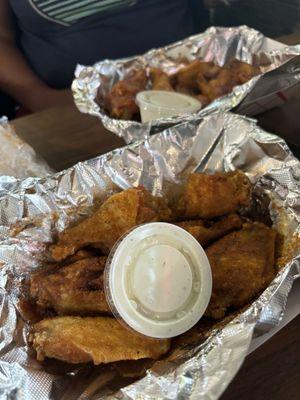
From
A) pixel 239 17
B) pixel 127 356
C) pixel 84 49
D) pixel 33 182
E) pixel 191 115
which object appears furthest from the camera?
pixel 239 17

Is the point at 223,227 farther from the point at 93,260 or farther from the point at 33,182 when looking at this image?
the point at 33,182

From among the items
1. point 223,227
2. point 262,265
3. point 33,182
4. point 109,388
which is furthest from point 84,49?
point 109,388

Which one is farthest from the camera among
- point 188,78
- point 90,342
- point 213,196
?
point 188,78

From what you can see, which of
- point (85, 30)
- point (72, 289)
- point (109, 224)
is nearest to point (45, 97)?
point (85, 30)

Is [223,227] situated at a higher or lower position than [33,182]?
lower

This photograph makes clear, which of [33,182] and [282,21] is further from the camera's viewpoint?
[282,21]

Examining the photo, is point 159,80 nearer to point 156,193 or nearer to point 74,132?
point 74,132
